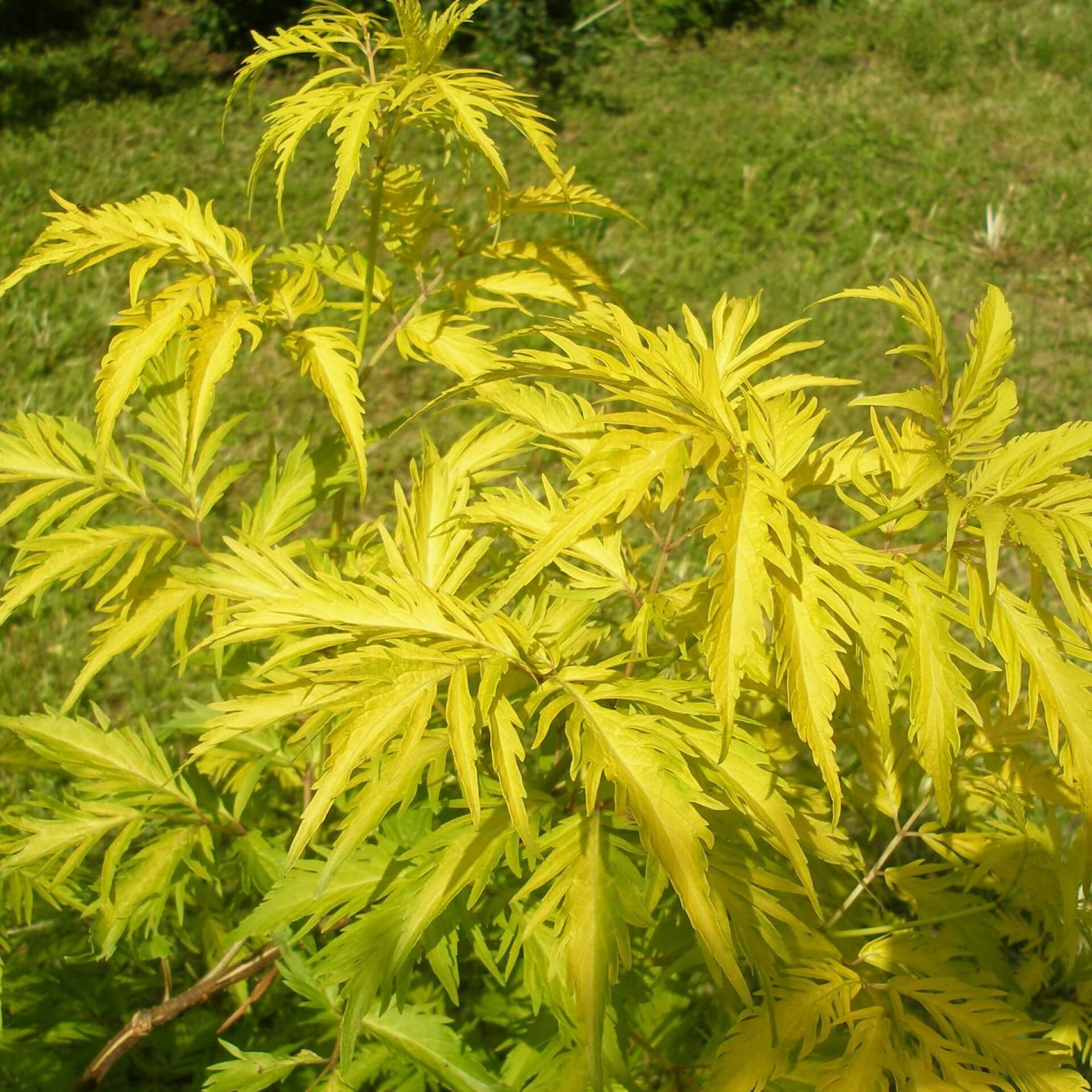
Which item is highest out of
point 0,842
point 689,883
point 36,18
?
point 36,18

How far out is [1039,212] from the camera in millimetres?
6051

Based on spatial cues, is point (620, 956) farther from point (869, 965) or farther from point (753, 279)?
point (753, 279)

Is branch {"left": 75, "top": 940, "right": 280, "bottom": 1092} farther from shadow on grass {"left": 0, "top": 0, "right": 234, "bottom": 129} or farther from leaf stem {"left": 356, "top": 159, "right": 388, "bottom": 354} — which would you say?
shadow on grass {"left": 0, "top": 0, "right": 234, "bottom": 129}

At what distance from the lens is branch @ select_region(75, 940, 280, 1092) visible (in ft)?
5.19

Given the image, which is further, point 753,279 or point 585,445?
point 753,279

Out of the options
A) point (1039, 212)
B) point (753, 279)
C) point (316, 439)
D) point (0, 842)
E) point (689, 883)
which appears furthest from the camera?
point (1039, 212)

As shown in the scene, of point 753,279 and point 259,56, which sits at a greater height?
point 259,56

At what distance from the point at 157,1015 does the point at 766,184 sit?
19.0ft

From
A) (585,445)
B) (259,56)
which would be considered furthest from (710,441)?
(259,56)

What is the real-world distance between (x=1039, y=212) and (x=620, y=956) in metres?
6.13

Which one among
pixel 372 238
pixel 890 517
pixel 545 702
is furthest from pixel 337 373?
pixel 890 517

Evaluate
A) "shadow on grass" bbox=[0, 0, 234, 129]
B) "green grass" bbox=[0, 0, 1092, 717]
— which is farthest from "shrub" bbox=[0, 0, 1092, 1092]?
"shadow on grass" bbox=[0, 0, 234, 129]

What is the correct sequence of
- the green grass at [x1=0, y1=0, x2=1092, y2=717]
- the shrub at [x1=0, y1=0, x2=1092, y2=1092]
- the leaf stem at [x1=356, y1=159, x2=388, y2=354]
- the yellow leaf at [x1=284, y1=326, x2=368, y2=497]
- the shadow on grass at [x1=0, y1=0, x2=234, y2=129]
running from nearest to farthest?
the shrub at [x1=0, y1=0, x2=1092, y2=1092] < the yellow leaf at [x1=284, y1=326, x2=368, y2=497] < the leaf stem at [x1=356, y1=159, x2=388, y2=354] < the green grass at [x1=0, y1=0, x2=1092, y2=717] < the shadow on grass at [x1=0, y1=0, x2=234, y2=129]

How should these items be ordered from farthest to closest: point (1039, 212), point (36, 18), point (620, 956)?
point (36, 18)
point (1039, 212)
point (620, 956)
